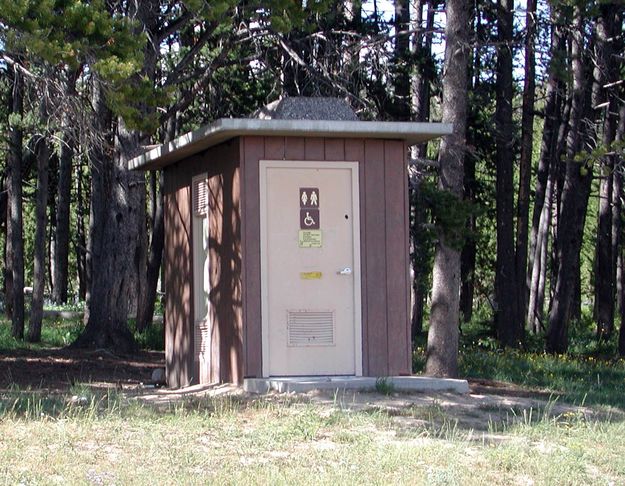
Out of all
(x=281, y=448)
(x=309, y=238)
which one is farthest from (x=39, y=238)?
(x=281, y=448)

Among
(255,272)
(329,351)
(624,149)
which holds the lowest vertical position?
(329,351)

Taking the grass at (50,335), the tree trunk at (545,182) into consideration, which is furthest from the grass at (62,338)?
the tree trunk at (545,182)

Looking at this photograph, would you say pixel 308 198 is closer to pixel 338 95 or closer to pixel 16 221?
pixel 338 95

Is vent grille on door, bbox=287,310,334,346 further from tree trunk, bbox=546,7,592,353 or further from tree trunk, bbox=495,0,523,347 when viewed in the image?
tree trunk, bbox=495,0,523,347

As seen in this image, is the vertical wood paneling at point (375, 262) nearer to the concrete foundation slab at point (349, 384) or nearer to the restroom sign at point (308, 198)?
the concrete foundation slab at point (349, 384)

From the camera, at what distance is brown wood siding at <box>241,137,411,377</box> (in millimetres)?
10727

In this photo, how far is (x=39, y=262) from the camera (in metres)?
20.6

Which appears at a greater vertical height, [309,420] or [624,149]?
[624,149]

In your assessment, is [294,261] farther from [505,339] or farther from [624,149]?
[505,339]

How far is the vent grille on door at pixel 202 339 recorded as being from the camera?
11906mm

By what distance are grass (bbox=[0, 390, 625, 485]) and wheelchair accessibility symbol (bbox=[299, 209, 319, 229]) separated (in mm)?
2158

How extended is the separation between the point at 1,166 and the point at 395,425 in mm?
→ 25373

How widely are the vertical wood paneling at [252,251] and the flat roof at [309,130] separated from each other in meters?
0.24

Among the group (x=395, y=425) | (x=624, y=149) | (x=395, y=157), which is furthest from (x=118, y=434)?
(x=624, y=149)
